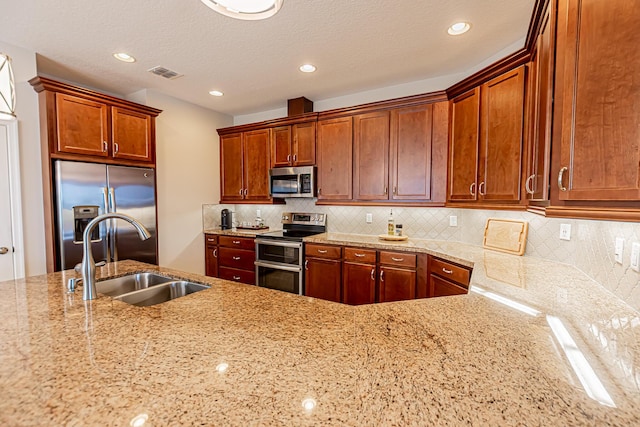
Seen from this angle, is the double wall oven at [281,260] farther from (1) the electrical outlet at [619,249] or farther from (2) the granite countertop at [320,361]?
(1) the electrical outlet at [619,249]

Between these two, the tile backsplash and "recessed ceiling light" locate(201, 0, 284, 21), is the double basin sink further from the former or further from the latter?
the tile backsplash

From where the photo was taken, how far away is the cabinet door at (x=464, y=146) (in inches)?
95.0

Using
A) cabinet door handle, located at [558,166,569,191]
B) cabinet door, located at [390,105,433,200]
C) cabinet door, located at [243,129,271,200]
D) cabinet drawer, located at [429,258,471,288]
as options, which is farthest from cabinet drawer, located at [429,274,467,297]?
cabinet door, located at [243,129,271,200]

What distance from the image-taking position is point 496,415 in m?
0.54

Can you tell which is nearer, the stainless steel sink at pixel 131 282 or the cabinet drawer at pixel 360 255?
the stainless steel sink at pixel 131 282

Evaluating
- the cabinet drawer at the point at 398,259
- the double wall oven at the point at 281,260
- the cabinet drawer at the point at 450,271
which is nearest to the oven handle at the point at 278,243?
the double wall oven at the point at 281,260

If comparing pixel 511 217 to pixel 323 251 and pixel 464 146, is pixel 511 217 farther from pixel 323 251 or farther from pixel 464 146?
pixel 323 251

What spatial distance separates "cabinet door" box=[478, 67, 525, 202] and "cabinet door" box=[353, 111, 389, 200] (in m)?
1.00

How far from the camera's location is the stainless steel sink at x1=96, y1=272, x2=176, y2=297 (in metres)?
1.70

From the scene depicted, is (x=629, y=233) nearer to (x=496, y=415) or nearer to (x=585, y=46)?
(x=585, y=46)

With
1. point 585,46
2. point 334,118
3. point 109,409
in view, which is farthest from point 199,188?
point 585,46

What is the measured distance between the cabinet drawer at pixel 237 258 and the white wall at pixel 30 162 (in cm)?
181

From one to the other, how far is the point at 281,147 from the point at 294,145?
22 cm

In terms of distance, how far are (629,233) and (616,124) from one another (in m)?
0.64
